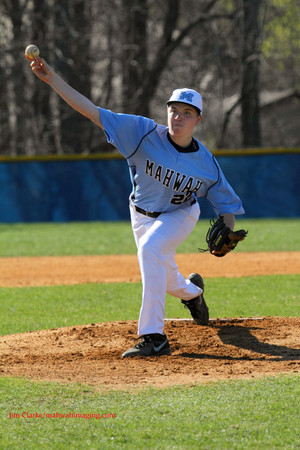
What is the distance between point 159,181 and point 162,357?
1.19 m

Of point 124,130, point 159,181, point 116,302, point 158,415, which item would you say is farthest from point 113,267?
point 158,415

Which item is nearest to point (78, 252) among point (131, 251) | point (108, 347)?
point (131, 251)

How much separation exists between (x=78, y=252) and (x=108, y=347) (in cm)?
695

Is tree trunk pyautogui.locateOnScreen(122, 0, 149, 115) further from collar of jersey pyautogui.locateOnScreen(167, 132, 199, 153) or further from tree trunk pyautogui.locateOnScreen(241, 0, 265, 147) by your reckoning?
collar of jersey pyautogui.locateOnScreen(167, 132, 199, 153)

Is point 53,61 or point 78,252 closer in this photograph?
point 78,252

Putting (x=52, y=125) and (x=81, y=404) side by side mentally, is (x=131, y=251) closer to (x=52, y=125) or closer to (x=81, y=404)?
(x=81, y=404)

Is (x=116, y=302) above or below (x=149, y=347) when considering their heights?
below

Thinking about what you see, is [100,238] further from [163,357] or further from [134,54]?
[163,357]

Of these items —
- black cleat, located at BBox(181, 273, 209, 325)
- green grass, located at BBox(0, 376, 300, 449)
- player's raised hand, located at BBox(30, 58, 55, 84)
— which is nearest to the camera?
green grass, located at BBox(0, 376, 300, 449)

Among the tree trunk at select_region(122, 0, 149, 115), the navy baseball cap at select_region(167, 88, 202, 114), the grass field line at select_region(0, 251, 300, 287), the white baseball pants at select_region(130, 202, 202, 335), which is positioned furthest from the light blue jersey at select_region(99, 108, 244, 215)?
the tree trunk at select_region(122, 0, 149, 115)

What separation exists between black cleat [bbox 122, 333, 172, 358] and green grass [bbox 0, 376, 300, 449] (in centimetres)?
81

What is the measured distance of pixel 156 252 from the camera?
4.83m

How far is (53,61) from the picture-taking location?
19.3 metres

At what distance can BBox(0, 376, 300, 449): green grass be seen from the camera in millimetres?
A: 3195
